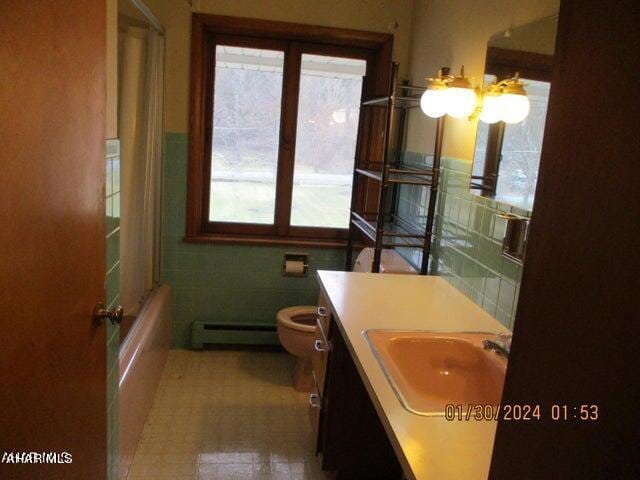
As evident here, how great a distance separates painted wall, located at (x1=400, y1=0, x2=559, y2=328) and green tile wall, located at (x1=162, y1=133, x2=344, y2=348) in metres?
0.90

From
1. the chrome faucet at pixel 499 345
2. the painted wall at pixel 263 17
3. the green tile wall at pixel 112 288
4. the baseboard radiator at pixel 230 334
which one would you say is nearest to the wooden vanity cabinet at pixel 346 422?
the chrome faucet at pixel 499 345

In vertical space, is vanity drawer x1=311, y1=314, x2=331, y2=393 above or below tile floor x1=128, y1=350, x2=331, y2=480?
above

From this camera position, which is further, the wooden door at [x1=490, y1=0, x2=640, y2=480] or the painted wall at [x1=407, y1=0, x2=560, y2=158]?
the painted wall at [x1=407, y1=0, x2=560, y2=158]

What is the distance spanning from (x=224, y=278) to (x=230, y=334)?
35 cm

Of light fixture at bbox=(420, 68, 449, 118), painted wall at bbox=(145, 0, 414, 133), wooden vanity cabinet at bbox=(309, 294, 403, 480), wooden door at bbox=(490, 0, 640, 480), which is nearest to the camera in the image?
wooden door at bbox=(490, 0, 640, 480)

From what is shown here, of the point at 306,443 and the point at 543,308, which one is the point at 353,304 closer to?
the point at 306,443

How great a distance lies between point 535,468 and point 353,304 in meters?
1.21

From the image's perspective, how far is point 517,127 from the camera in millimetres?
1653

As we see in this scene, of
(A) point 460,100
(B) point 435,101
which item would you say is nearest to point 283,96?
(B) point 435,101

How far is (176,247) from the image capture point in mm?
2951

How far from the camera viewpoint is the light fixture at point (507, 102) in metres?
1.62

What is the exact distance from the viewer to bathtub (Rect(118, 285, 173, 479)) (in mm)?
1866

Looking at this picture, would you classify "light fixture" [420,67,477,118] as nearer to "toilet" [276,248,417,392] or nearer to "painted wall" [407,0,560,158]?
"painted wall" [407,0,560,158]

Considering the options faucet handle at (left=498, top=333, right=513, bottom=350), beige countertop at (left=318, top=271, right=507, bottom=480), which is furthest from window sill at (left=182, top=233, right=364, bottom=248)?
faucet handle at (left=498, top=333, right=513, bottom=350)
